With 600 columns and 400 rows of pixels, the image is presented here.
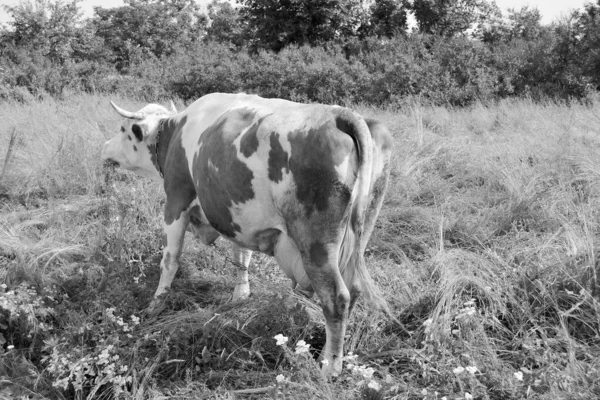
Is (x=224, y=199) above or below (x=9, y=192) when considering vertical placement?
above

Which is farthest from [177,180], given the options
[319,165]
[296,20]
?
[296,20]

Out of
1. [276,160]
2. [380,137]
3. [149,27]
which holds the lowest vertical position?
[149,27]

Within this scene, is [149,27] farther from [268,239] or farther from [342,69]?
[268,239]

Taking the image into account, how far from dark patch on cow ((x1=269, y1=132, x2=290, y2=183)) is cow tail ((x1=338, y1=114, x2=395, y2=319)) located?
1.22ft

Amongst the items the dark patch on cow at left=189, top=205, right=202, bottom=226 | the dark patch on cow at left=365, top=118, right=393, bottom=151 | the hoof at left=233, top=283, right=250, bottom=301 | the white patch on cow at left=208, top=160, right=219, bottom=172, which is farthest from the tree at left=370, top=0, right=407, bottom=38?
the dark patch on cow at left=365, top=118, right=393, bottom=151

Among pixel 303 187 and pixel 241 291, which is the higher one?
pixel 303 187

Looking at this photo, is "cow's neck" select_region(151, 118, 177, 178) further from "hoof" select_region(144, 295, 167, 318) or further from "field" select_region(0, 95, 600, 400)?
"hoof" select_region(144, 295, 167, 318)

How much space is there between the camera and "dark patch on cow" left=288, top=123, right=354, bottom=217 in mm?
2783

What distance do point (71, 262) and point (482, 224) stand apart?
11.4 feet

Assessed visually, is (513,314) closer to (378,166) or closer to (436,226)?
(378,166)

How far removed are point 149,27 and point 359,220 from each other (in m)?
33.4

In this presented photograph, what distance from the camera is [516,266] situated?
3.77 metres

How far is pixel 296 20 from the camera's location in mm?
22297

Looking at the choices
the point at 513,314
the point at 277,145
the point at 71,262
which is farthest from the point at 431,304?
the point at 71,262
